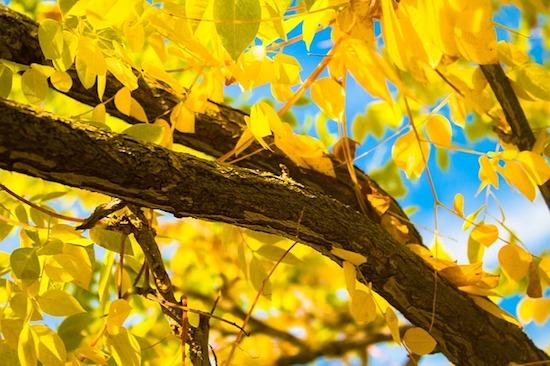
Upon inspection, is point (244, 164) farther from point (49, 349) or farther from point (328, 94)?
point (49, 349)

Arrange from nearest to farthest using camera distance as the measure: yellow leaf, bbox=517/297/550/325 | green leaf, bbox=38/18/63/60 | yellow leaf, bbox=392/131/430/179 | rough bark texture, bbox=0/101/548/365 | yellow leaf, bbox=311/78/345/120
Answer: rough bark texture, bbox=0/101/548/365 < green leaf, bbox=38/18/63/60 < yellow leaf, bbox=311/78/345/120 < yellow leaf, bbox=392/131/430/179 < yellow leaf, bbox=517/297/550/325

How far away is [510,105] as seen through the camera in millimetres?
1169

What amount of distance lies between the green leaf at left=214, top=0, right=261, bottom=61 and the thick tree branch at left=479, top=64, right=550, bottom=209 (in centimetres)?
55

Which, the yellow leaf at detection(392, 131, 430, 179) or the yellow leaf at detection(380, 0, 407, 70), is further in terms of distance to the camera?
the yellow leaf at detection(392, 131, 430, 179)

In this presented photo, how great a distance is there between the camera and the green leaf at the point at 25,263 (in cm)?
89

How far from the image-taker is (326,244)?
0.92 meters

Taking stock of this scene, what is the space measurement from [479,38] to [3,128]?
1.47ft

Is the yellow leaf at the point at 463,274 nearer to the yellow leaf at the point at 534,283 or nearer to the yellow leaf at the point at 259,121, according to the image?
the yellow leaf at the point at 534,283

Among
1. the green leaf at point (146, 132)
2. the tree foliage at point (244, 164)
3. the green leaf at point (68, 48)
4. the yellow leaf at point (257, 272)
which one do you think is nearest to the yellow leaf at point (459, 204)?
the tree foliage at point (244, 164)

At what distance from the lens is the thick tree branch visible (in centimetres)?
114

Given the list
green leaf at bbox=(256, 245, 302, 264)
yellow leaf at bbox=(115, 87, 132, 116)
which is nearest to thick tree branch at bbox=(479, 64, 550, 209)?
green leaf at bbox=(256, 245, 302, 264)

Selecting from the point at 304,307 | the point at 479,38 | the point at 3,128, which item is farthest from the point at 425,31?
the point at 304,307

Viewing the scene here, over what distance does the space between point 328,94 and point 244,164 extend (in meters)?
0.24

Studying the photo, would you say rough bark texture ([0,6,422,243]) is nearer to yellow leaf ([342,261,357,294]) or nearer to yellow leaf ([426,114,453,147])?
yellow leaf ([426,114,453,147])
